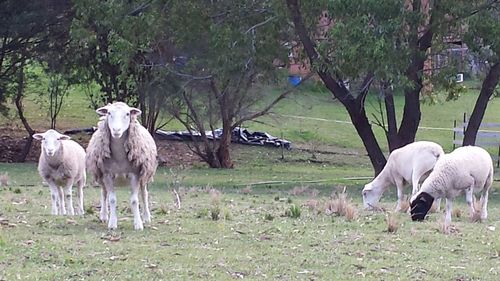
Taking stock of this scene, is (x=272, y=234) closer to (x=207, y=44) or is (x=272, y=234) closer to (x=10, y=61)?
(x=207, y=44)

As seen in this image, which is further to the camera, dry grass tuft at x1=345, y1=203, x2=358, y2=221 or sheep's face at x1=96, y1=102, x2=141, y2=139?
dry grass tuft at x1=345, y1=203, x2=358, y2=221

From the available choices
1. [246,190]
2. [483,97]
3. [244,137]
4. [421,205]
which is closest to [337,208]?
[421,205]

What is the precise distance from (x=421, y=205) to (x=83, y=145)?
70.0ft

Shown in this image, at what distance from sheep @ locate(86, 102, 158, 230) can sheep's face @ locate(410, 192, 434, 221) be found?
4.01m

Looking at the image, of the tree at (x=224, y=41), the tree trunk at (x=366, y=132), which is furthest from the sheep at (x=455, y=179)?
the tree trunk at (x=366, y=132)

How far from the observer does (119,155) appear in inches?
480

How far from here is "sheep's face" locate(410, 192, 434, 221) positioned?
548 inches

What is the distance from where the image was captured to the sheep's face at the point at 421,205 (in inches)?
548

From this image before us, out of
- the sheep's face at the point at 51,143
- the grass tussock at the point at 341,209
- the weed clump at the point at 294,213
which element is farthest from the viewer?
the sheep's face at the point at 51,143

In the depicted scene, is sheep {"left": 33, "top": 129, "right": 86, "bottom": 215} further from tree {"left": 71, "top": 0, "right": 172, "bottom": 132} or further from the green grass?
tree {"left": 71, "top": 0, "right": 172, "bottom": 132}

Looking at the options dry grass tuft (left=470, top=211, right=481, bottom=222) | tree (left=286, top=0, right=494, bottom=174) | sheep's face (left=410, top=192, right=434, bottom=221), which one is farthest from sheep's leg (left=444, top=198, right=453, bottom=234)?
tree (left=286, top=0, right=494, bottom=174)

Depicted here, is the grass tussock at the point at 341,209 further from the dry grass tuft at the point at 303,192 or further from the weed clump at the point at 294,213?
the dry grass tuft at the point at 303,192

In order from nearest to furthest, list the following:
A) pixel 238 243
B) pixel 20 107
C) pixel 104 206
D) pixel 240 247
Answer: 1. pixel 240 247
2. pixel 238 243
3. pixel 104 206
4. pixel 20 107

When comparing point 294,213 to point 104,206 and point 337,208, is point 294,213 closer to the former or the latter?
point 337,208
